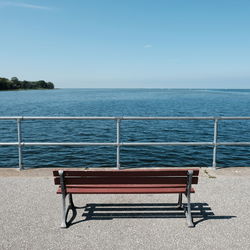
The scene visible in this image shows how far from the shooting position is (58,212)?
163 inches

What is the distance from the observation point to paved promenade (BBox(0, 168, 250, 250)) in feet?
10.8

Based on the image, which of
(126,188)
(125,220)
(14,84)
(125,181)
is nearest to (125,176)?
(125,181)

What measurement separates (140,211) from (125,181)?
0.80m

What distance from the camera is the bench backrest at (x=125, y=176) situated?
361cm

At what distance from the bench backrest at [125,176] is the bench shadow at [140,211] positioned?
67 centimetres

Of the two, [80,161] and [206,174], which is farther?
[80,161]

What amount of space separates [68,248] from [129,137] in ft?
46.9

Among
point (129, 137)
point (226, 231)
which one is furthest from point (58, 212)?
point (129, 137)

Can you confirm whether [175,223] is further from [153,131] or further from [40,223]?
[153,131]

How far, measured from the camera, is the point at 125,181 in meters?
3.68

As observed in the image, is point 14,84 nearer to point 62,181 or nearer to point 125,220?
point 62,181

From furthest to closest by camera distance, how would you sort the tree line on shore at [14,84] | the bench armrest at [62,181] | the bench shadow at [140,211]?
the tree line on shore at [14,84], the bench shadow at [140,211], the bench armrest at [62,181]

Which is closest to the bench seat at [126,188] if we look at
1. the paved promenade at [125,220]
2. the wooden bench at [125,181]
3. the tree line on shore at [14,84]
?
the wooden bench at [125,181]

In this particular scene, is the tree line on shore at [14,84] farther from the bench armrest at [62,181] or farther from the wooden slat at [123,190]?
the wooden slat at [123,190]
